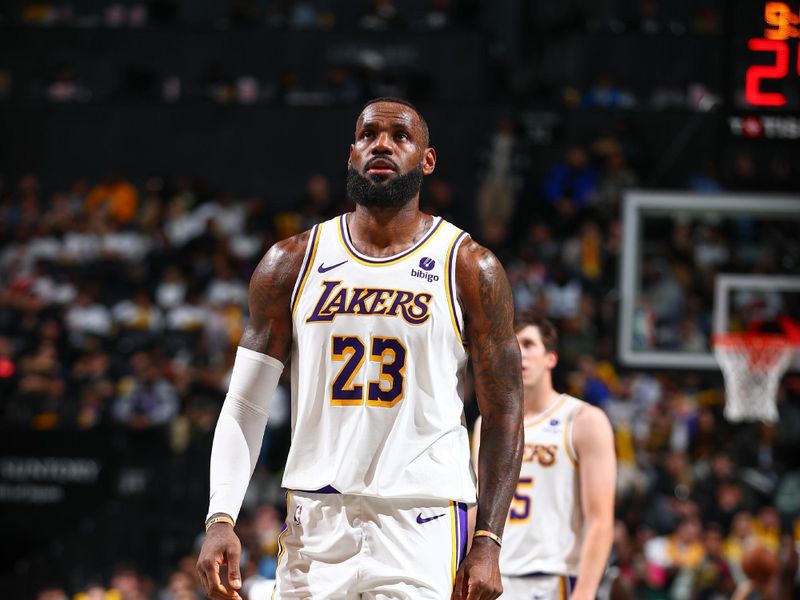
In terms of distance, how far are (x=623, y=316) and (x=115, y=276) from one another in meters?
8.13

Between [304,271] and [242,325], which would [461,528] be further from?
[242,325]

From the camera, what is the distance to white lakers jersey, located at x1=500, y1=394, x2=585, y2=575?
20.2 ft

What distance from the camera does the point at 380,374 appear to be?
12.8 ft

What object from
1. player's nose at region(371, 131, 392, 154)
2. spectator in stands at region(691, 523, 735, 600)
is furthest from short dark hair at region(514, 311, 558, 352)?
spectator in stands at region(691, 523, 735, 600)

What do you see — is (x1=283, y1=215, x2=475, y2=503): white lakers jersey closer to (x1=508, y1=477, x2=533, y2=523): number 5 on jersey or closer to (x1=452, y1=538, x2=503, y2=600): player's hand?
(x1=452, y1=538, x2=503, y2=600): player's hand

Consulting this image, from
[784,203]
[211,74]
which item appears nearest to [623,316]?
[784,203]

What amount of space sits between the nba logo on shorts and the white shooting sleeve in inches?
21.9

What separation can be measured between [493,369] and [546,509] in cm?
241

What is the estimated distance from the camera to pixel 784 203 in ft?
36.4

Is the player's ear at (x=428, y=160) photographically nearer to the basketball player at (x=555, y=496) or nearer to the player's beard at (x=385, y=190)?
the player's beard at (x=385, y=190)

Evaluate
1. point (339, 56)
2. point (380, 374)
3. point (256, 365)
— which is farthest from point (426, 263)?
point (339, 56)

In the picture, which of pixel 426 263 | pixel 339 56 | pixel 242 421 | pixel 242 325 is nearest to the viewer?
pixel 426 263

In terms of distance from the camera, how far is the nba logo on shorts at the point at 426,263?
3992 millimetres

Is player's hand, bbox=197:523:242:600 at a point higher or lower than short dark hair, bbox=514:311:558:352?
lower
